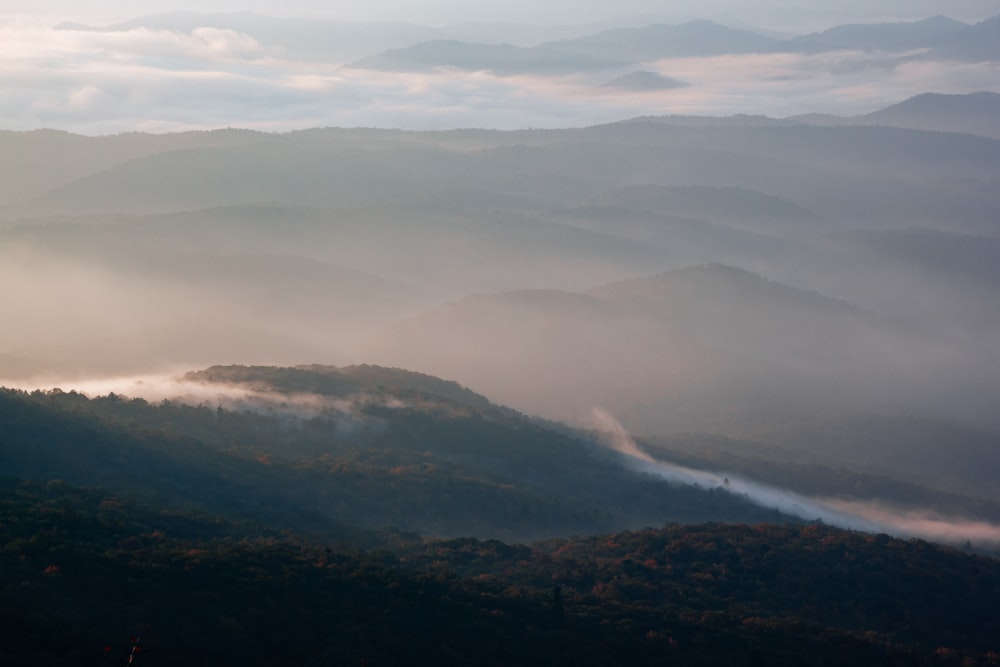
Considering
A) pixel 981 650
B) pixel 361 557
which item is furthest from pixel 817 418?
pixel 361 557

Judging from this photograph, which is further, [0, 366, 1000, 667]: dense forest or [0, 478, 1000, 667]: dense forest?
[0, 366, 1000, 667]: dense forest

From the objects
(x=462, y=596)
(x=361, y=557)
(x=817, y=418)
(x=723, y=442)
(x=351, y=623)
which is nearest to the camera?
(x=351, y=623)

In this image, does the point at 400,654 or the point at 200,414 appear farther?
the point at 200,414

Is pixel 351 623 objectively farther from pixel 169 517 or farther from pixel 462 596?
pixel 169 517

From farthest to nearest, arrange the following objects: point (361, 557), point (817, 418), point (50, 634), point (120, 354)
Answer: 1. point (120, 354)
2. point (817, 418)
3. point (361, 557)
4. point (50, 634)

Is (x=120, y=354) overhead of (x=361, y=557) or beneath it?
beneath

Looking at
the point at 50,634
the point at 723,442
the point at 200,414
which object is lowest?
the point at 723,442

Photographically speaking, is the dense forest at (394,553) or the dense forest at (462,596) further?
the dense forest at (394,553)

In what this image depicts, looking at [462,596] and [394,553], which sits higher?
[462,596]

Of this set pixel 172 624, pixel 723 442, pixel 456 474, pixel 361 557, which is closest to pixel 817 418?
pixel 723 442

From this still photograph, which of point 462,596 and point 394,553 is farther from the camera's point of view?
point 394,553
